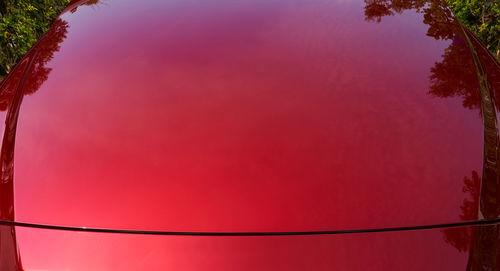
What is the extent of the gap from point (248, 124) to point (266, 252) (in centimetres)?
39

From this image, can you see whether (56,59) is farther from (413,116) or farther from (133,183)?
(413,116)

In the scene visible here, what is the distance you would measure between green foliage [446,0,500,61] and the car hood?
374cm

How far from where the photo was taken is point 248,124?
1.22 m

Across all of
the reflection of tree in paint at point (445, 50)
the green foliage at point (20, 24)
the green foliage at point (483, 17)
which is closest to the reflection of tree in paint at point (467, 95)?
the reflection of tree in paint at point (445, 50)

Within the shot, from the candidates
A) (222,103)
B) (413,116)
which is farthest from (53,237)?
(413,116)

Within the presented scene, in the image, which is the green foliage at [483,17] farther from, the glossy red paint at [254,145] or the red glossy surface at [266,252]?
the red glossy surface at [266,252]

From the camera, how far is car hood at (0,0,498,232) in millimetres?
1053

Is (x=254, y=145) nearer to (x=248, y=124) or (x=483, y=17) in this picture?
(x=248, y=124)

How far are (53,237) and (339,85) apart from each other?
0.87 m

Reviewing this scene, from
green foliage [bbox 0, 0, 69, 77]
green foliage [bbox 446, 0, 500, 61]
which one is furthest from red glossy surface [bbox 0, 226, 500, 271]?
green foliage [bbox 446, 0, 500, 61]

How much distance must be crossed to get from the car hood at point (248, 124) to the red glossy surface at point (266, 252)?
36 mm

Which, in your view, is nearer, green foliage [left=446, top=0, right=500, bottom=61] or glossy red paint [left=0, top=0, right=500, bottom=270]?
glossy red paint [left=0, top=0, right=500, bottom=270]

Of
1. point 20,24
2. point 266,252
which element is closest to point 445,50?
point 266,252

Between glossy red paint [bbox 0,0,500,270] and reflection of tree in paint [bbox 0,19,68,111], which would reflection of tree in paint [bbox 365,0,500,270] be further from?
reflection of tree in paint [bbox 0,19,68,111]
